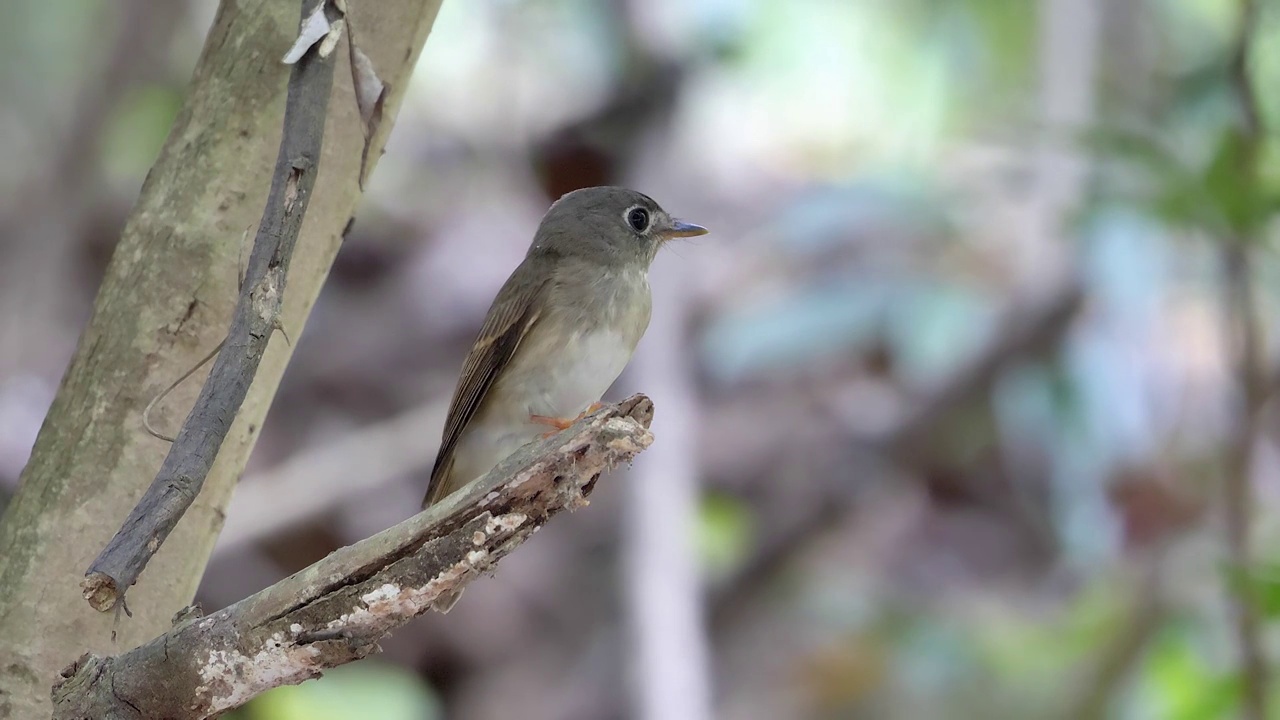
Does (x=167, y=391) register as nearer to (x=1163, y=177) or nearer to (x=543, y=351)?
(x=543, y=351)

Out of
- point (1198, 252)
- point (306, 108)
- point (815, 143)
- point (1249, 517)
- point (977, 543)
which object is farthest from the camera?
point (815, 143)

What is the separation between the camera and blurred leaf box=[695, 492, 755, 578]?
5.89m

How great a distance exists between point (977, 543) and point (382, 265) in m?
3.35

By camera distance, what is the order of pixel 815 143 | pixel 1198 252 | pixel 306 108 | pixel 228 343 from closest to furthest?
1. pixel 228 343
2. pixel 306 108
3. pixel 1198 252
4. pixel 815 143

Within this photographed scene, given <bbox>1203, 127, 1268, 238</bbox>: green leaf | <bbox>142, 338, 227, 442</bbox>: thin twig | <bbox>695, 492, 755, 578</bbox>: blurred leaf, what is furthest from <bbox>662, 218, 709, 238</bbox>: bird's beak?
<bbox>695, 492, 755, 578</bbox>: blurred leaf

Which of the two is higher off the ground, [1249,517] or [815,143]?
[815,143]

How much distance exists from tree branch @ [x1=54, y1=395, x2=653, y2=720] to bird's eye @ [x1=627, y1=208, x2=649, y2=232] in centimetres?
200

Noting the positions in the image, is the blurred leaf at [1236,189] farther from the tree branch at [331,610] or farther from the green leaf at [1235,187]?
the tree branch at [331,610]

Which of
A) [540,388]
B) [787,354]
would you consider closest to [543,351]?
[540,388]

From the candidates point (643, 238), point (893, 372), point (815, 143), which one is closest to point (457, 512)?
point (643, 238)

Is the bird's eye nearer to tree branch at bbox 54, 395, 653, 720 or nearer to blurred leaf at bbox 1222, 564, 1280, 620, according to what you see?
blurred leaf at bbox 1222, 564, 1280, 620

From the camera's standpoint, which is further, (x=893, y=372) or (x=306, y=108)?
(x=893, y=372)

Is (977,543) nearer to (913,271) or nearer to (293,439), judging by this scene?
(913,271)

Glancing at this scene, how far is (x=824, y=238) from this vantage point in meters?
6.04
